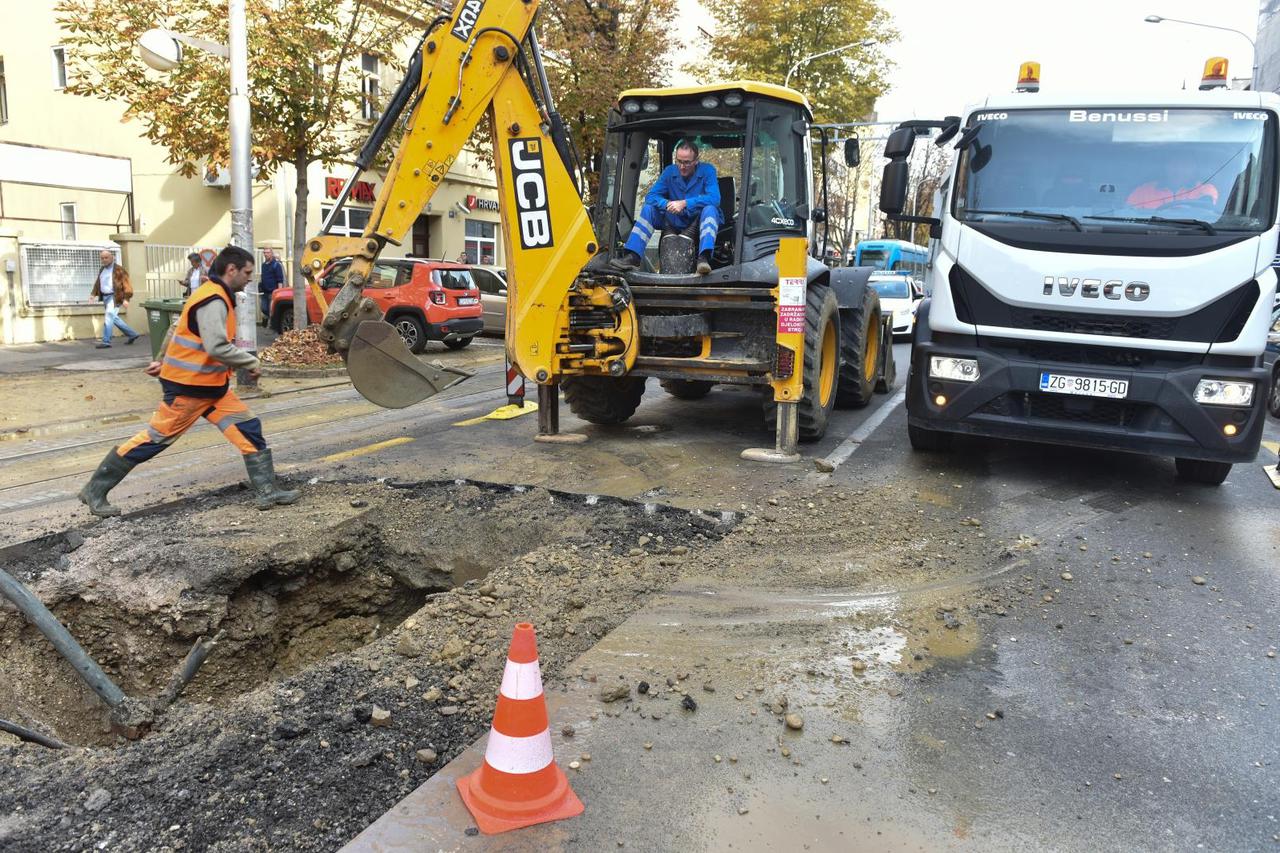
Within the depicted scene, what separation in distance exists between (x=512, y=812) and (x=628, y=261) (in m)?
5.79

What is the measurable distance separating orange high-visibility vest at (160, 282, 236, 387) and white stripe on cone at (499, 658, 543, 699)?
3686mm

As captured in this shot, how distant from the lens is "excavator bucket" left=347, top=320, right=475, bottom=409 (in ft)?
21.2

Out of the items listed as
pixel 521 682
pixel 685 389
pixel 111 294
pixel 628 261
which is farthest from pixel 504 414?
pixel 111 294

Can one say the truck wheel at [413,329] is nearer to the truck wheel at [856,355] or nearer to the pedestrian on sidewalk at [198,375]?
the truck wheel at [856,355]

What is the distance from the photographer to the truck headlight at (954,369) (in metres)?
6.66

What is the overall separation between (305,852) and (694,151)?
6316 mm

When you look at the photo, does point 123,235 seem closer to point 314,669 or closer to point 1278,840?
point 314,669

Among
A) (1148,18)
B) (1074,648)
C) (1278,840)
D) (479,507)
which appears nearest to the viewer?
(1278,840)

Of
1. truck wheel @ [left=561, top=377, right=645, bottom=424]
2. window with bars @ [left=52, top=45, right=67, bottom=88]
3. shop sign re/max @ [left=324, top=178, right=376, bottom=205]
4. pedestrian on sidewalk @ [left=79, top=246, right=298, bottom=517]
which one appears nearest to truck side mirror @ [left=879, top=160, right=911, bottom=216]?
truck wheel @ [left=561, top=377, right=645, bottom=424]

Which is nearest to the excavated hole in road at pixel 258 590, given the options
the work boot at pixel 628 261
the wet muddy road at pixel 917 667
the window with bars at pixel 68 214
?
the wet muddy road at pixel 917 667

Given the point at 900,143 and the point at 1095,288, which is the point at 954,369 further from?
the point at 900,143

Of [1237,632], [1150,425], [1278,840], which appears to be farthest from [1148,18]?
[1278,840]

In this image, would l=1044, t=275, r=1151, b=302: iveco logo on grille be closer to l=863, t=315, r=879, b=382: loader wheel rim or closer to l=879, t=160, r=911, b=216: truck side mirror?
l=879, t=160, r=911, b=216: truck side mirror

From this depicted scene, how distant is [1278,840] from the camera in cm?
279
